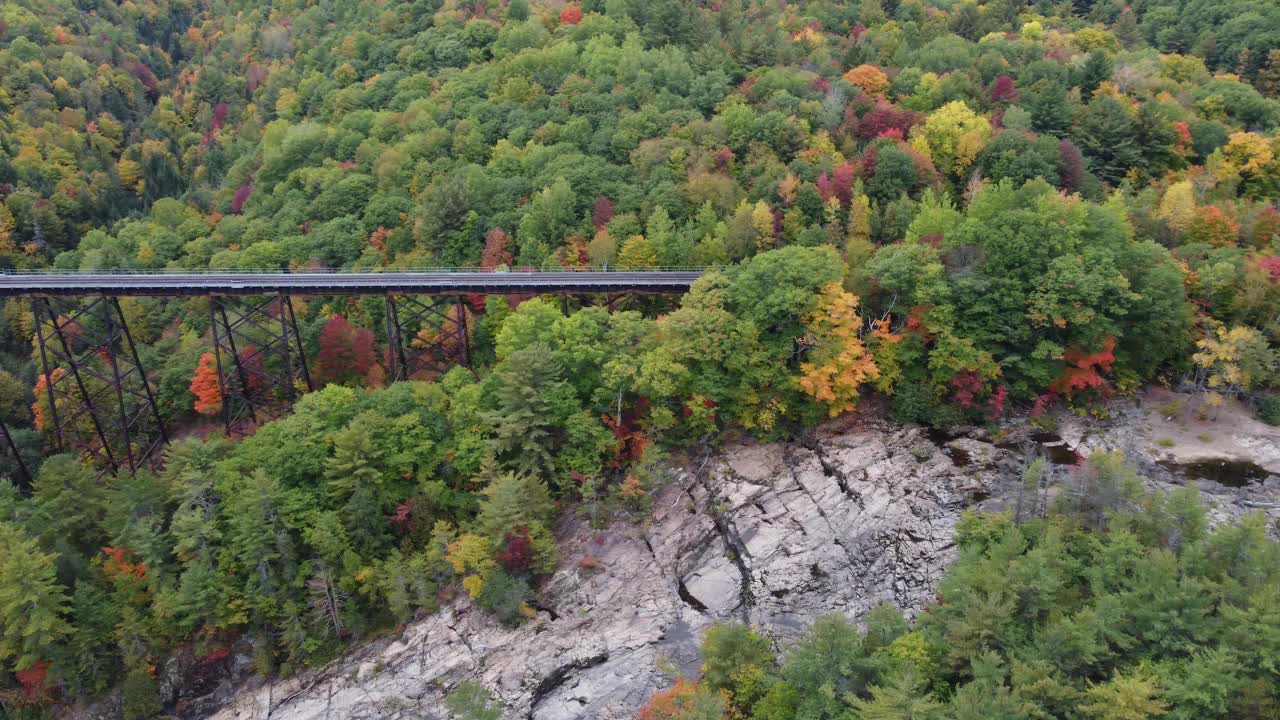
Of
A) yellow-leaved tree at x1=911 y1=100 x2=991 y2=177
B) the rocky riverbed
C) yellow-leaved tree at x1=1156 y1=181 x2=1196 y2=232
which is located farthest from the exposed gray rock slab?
yellow-leaved tree at x1=911 y1=100 x2=991 y2=177

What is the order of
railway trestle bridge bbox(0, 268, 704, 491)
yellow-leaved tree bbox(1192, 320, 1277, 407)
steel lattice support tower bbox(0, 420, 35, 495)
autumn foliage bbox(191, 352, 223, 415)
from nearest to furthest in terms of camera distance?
yellow-leaved tree bbox(1192, 320, 1277, 407) → railway trestle bridge bbox(0, 268, 704, 491) → steel lattice support tower bbox(0, 420, 35, 495) → autumn foliage bbox(191, 352, 223, 415)

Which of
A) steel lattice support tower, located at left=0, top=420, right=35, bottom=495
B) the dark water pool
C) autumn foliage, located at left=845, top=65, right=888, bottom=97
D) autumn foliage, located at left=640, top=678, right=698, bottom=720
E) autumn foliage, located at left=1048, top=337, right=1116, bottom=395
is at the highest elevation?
autumn foliage, located at left=845, top=65, right=888, bottom=97

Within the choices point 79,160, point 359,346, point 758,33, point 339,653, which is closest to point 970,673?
point 339,653

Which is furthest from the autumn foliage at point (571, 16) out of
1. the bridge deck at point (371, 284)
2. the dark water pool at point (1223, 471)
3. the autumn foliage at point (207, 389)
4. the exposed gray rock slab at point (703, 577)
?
the dark water pool at point (1223, 471)

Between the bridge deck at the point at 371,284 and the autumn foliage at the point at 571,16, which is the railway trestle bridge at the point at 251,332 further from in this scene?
the autumn foliage at the point at 571,16

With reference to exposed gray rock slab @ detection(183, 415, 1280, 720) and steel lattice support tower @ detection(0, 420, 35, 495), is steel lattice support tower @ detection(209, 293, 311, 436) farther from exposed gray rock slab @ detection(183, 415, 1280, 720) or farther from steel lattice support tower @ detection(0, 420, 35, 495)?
exposed gray rock slab @ detection(183, 415, 1280, 720)

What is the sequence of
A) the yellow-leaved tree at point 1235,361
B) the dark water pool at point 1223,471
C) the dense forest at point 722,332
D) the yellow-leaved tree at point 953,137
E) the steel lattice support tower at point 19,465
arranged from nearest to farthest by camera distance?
Answer: the dense forest at point 722,332, the dark water pool at point 1223,471, the yellow-leaved tree at point 1235,361, the steel lattice support tower at point 19,465, the yellow-leaved tree at point 953,137
